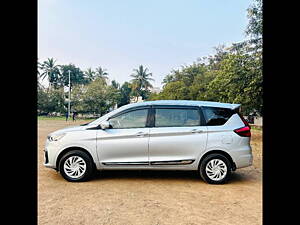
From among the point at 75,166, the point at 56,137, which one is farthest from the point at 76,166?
the point at 56,137

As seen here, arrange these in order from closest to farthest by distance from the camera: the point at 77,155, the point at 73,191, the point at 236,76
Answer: the point at 73,191 < the point at 77,155 < the point at 236,76

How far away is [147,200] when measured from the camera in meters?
3.47

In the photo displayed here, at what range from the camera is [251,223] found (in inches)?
109

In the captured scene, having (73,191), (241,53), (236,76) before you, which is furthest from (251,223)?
(241,53)

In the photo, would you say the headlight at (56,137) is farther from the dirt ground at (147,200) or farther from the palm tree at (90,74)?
the palm tree at (90,74)

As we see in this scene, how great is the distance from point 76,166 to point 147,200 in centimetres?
166

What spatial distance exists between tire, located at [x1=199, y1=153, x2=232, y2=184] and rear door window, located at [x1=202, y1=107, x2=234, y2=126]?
684 millimetres

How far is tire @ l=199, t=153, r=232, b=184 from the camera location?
14.2ft

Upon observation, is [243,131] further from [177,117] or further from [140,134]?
[140,134]

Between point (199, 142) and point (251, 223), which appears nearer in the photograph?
point (251, 223)
